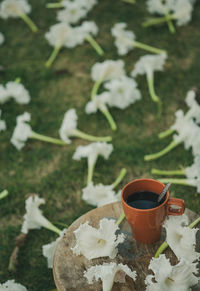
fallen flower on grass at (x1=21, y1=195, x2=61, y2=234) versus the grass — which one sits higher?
fallen flower on grass at (x1=21, y1=195, x2=61, y2=234)

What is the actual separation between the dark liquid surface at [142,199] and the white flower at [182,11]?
262 cm

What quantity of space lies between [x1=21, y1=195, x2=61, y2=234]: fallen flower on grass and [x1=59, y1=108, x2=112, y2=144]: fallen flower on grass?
699mm

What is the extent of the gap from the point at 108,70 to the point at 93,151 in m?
0.90

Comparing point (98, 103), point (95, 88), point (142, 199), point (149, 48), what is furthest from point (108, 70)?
point (142, 199)

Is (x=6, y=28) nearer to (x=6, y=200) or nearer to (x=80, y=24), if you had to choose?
(x=80, y=24)

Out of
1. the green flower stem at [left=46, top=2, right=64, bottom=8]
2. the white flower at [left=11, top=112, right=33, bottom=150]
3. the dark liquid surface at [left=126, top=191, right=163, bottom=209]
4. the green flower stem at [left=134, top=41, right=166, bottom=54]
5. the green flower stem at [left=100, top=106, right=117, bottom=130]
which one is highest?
the dark liquid surface at [left=126, top=191, right=163, bottom=209]

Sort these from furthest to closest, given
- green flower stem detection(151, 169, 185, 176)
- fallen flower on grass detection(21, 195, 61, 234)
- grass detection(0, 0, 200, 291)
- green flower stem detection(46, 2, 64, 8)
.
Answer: green flower stem detection(46, 2, 64, 8) < green flower stem detection(151, 169, 185, 176) < grass detection(0, 0, 200, 291) < fallen flower on grass detection(21, 195, 61, 234)

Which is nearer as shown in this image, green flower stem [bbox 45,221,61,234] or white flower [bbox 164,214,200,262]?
white flower [bbox 164,214,200,262]

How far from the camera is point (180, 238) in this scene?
5.29 ft

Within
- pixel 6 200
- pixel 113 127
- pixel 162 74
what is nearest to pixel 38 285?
pixel 6 200

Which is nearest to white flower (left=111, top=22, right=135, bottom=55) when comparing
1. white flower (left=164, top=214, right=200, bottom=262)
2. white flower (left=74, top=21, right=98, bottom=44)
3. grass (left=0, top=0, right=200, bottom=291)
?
grass (left=0, top=0, right=200, bottom=291)

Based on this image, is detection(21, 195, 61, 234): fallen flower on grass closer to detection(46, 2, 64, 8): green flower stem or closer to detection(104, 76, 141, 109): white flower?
detection(104, 76, 141, 109): white flower

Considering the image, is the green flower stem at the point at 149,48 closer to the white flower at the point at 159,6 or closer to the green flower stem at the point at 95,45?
the green flower stem at the point at 95,45

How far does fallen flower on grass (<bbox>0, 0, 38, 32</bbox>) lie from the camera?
3.95 m
